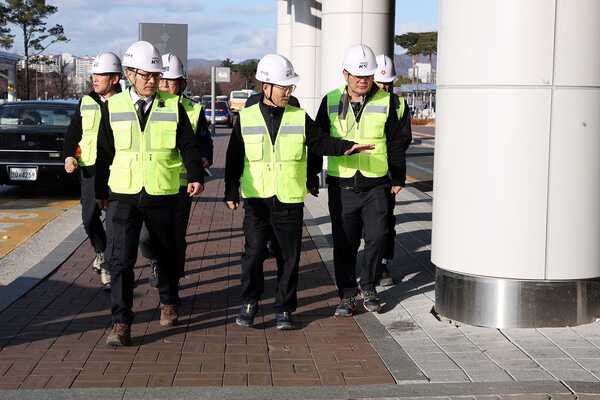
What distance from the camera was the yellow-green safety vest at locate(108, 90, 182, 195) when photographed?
596cm

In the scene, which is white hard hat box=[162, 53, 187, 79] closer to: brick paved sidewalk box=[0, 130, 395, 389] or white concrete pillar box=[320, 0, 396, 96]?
brick paved sidewalk box=[0, 130, 395, 389]

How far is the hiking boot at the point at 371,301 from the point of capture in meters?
6.88

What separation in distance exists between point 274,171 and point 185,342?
1.32 m

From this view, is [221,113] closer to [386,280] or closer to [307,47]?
[307,47]

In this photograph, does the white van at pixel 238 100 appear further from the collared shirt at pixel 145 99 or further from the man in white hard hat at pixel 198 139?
the collared shirt at pixel 145 99

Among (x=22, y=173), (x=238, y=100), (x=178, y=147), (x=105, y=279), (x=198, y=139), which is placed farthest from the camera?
(x=238, y=100)

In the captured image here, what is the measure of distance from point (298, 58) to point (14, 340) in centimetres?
1601

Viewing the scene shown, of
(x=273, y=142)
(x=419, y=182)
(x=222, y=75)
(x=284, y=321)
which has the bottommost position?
(x=419, y=182)

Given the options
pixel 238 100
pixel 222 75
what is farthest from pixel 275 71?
pixel 238 100

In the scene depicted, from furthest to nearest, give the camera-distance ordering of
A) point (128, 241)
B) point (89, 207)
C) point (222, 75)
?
point (222, 75)
point (89, 207)
point (128, 241)

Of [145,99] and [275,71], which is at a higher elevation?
[275,71]

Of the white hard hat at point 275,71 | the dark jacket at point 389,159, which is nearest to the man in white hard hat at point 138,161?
the white hard hat at point 275,71

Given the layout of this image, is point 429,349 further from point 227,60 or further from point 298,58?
point 227,60

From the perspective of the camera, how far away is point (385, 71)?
7961mm
